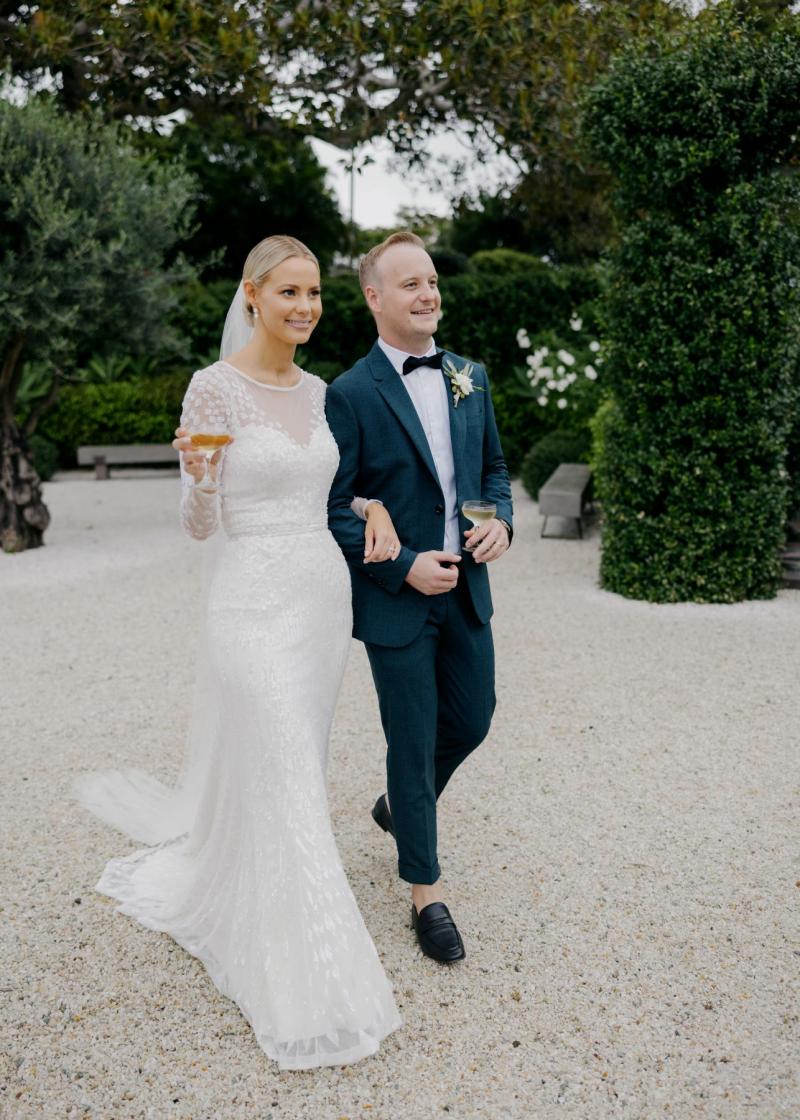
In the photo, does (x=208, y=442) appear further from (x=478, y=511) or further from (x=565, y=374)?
(x=565, y=374)

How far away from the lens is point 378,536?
290 centimetres

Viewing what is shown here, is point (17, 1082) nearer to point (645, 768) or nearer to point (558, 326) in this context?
point (645, 768)

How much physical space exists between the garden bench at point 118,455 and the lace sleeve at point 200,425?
1393 cm

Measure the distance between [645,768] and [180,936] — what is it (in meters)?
2.39

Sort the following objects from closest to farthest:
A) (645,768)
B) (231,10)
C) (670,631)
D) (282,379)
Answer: (282,379) < (645,768) < (670,631) < (231,10)

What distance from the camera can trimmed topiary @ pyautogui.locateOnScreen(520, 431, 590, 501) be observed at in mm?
13133

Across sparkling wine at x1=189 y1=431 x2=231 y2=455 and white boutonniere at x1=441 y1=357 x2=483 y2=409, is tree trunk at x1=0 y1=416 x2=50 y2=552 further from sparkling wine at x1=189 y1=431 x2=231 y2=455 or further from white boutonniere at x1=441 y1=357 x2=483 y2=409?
sparkling wine at x1=189 y1=431 x2=231 y2=455

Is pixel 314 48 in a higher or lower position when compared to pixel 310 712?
higher

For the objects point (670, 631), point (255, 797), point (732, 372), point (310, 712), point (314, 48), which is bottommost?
point (670, 631)

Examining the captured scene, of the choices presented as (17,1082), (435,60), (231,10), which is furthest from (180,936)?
(435,60)

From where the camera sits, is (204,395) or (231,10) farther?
(231,10)

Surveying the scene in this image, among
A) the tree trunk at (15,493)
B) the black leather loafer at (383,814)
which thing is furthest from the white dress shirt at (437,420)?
the tree trunk at (15,493)

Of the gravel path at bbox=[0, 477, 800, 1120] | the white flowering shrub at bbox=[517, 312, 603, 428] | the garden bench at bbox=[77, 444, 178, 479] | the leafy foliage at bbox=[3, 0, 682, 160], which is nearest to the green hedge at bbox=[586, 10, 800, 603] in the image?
the white flowering shrub at bbox=[517, 312, 603, 428]

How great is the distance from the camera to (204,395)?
285 cm
